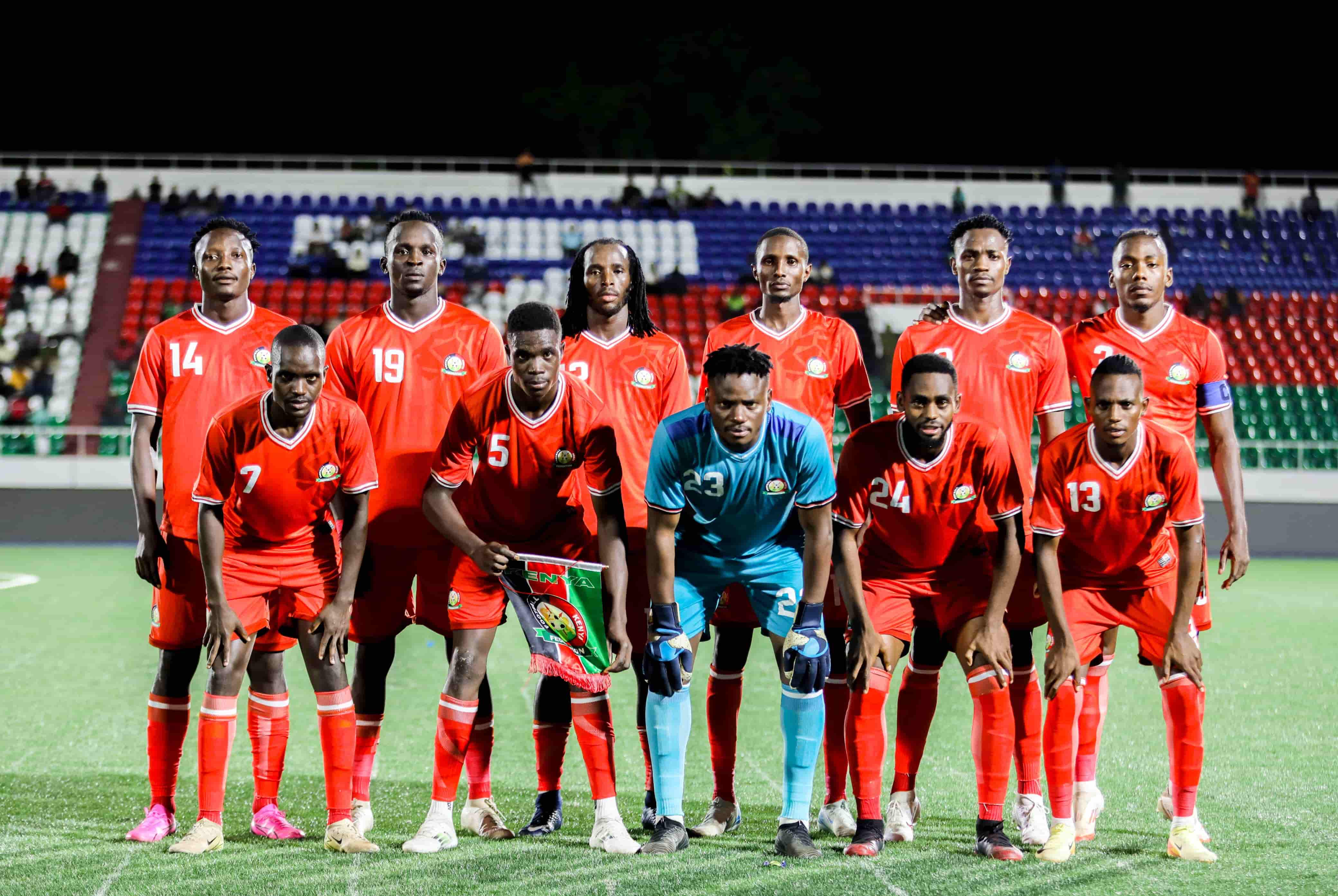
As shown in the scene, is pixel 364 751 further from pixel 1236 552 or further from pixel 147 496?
pixel 1236 552

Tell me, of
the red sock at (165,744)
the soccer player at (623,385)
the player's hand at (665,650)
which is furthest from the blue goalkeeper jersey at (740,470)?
the red sock at (165,744)

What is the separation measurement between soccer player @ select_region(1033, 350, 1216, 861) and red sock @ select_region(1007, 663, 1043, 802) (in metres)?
0.12

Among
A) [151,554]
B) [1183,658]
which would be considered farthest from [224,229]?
[1183,658]

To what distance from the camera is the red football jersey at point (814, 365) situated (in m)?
5.32

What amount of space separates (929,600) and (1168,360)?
1444mm

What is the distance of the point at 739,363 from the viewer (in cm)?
448

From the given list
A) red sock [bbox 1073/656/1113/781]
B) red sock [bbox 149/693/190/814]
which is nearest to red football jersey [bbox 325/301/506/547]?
red sock [bbox 149/693/190/814]

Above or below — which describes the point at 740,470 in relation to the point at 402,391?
below

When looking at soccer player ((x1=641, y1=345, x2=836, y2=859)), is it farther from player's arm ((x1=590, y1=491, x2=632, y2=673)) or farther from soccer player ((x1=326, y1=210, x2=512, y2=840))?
soccer player ((x1=326, y1=210, x2=512, y2=840))

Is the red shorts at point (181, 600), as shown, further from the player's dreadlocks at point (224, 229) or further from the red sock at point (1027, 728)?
the red sock at point (1027, 728)

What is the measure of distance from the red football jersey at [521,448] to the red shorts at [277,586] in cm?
54

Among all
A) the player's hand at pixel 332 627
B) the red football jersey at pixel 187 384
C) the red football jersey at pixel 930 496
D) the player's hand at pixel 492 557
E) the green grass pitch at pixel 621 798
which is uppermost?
the red football jersey at pixel 187 384

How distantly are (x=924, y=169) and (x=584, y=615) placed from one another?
2017 centimetres

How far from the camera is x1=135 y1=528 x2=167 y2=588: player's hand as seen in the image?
15.7ft
